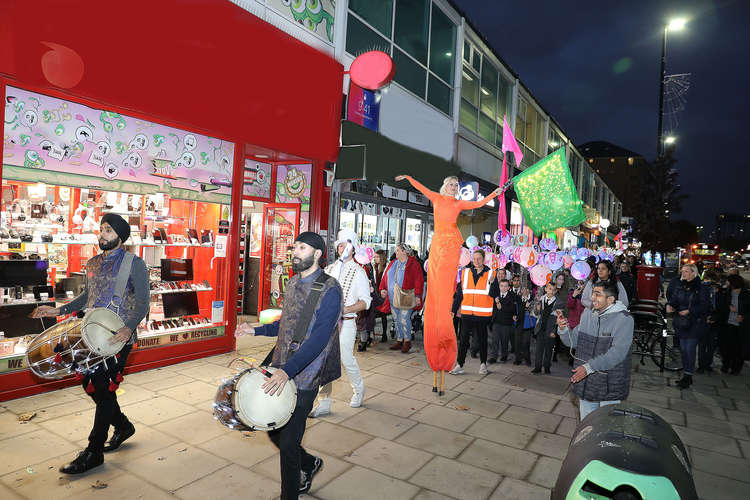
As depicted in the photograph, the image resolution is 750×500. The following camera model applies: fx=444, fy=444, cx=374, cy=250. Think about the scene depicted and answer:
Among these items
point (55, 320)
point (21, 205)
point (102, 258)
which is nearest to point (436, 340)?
point (102, 258)

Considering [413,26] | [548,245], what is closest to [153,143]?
[413,26]

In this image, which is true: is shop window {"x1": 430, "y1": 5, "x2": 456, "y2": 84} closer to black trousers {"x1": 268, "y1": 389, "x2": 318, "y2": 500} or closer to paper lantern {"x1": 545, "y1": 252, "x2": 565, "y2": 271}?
paper lantern {"x1": 545, "y1": 252, "x2": 565, "y2": 271}

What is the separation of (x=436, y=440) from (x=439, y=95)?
11992 mm

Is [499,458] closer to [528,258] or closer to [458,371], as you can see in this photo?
[458,371]

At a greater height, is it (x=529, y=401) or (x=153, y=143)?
(x=153, y=143)

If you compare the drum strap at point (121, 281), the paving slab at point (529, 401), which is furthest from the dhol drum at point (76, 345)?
the paving slab at point (529, 401)

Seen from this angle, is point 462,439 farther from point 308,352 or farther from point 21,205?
point 21,205

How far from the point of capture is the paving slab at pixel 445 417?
536 centimetres

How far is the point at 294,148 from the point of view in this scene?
8.62m

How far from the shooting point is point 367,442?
15.7 ft

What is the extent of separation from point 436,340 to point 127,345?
129 inches

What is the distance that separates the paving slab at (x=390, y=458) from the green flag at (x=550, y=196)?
9.03 ft

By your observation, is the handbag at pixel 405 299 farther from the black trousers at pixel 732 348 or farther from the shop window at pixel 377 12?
the shop window at pixel 377 12

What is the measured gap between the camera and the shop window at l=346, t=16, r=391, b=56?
34.1 ft
